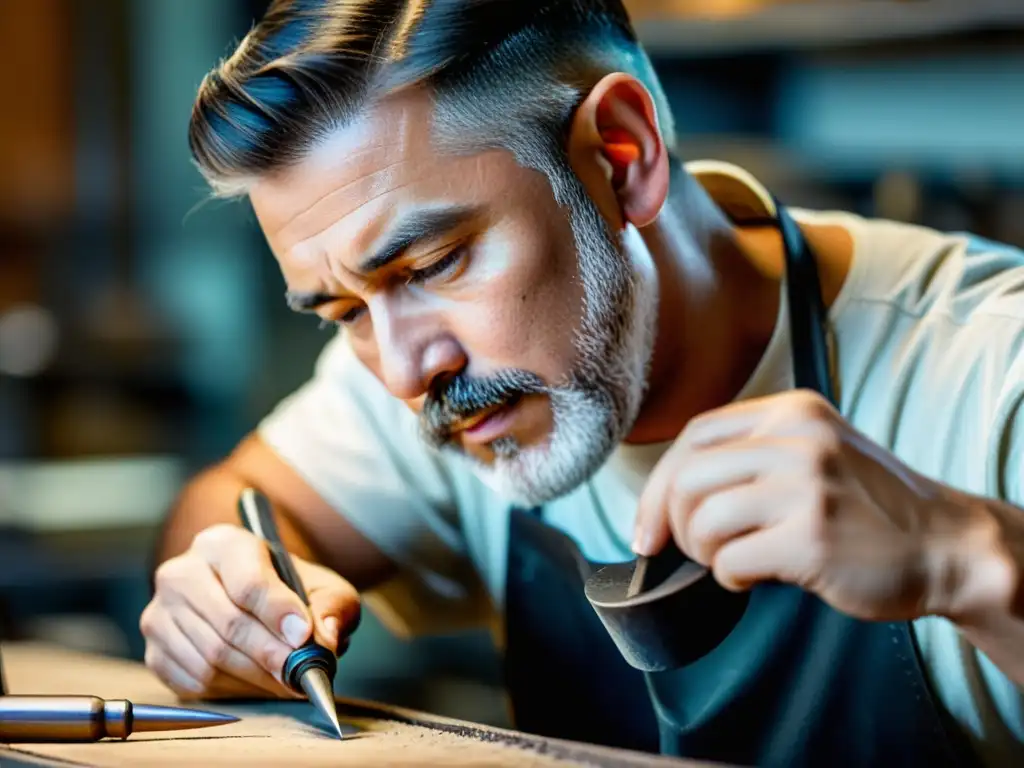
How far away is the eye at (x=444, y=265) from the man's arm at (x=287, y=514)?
40cm

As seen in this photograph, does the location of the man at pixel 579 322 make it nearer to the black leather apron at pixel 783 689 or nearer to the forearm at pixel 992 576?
the black leather apron at pixel 783 689

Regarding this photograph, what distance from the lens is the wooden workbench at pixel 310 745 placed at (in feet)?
2.33

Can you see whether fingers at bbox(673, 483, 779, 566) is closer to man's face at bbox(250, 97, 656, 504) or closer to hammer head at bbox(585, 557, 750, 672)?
hammer head at bbox(585, 557, 750, 672)

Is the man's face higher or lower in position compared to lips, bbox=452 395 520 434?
higher

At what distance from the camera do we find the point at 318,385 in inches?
55.3

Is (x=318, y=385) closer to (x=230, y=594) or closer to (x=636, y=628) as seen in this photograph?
(x=230, y=594)

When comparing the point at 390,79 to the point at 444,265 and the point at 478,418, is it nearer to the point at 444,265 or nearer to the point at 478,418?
the point at 444,265

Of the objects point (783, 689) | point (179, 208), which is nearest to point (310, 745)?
point (783, 689)

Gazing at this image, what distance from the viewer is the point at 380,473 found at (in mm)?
1333

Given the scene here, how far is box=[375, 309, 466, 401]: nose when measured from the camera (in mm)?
948

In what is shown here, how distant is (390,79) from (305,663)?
1.47 ft

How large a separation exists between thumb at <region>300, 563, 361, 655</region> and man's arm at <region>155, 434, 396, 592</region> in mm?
183

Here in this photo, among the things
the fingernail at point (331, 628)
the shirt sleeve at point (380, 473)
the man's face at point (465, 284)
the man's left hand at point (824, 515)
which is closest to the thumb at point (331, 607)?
the fingernail at point (331, 628)

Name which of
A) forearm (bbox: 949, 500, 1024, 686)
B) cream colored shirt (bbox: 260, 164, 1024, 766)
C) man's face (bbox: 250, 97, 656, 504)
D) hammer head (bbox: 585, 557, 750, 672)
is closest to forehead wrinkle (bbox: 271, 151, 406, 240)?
man's face (bbox: 250, 97, 656, 504)
